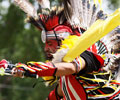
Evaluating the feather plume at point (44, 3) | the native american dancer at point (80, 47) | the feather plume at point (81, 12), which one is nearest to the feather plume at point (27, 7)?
the native american dancer at point (80, 47)

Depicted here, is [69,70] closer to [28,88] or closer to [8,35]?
[8,35]

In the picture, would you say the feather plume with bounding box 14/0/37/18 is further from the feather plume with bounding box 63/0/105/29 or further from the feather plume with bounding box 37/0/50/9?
the feather plume with bounding box 63/0/105/29

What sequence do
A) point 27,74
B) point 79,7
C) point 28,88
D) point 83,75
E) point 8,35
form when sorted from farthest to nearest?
point 28,88
point 8,35
point 79,7
point 83,75
point 27,74

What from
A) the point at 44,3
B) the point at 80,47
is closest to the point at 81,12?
the point at 44,3

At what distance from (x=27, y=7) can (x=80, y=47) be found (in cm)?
64

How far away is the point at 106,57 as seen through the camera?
2.51 meters

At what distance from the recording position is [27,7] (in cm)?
244

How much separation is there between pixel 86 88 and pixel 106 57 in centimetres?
31

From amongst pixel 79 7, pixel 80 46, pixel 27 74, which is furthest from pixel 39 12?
pixel 27 74

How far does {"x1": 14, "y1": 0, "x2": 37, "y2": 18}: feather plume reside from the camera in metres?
2.46

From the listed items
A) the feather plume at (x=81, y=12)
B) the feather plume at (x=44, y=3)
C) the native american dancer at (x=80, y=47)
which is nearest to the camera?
the native american dancer at (x=80, y=47)

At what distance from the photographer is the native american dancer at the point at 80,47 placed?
2082 millimetres

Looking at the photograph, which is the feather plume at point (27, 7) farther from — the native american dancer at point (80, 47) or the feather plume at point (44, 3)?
the feather plume at point (44, 3)

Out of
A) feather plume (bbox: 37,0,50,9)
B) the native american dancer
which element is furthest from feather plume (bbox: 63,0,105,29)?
feather plume (bbox: 37,0,50,9)
